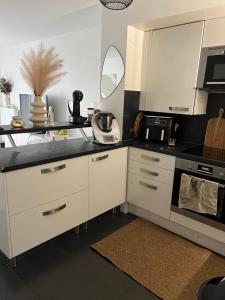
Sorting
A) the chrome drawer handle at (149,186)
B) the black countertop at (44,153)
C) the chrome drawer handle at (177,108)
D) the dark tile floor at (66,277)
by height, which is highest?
the chrome drawer handle at (177,108)

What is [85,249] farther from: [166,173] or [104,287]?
[166,173]

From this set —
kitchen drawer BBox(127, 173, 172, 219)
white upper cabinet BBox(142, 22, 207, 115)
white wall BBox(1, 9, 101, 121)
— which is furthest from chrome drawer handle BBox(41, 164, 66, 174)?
white wall BBox(1, 9, 101, 121)

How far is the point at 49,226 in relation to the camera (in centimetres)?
190

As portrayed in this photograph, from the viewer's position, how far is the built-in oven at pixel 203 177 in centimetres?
187

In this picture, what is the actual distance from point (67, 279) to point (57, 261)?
0.21 metres

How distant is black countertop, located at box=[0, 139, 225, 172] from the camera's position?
5.51 ft

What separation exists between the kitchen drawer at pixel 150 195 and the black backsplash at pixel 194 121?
0.56 meters

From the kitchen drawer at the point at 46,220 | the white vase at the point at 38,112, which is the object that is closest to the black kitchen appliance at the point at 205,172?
the kitchen drawer at the point at 46,220

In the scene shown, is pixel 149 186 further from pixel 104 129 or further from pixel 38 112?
pixel 38 112

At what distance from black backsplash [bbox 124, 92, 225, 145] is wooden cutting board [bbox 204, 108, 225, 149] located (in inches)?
3.4

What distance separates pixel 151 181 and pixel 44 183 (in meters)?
1.10

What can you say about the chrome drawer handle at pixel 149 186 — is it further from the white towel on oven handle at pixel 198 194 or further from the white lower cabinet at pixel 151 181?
the white towel on oven handle at pixel 198 194

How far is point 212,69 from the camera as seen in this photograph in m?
2.03

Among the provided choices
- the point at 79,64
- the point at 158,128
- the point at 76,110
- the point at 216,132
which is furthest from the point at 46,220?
the point at 79,64
